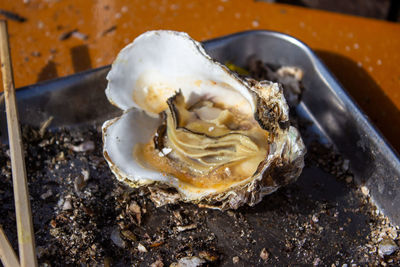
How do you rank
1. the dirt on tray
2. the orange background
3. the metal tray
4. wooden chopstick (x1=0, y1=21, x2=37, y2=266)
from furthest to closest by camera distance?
the orange background < the metal tray < the dirt on tray < wooden chopstick (x1=0, y1=21, x2=37, y2=266)

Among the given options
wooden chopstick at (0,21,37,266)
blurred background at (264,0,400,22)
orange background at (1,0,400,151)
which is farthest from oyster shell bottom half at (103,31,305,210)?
blurred background at (264,0,400,22)

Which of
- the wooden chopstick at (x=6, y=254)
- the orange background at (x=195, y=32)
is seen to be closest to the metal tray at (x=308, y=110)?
the orange background at (x=195, y=32)

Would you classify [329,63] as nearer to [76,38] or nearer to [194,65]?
[194,65]

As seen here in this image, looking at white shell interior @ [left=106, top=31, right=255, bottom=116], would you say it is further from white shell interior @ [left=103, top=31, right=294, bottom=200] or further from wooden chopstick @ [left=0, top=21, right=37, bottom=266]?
wooden chopstick @ [left=0, top=21, right=37, bottom=266]

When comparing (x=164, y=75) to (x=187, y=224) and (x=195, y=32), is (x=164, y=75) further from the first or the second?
(x=195, y=32)

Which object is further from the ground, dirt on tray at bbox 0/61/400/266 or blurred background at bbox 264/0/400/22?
blurred background at bbox 264/0/400/22

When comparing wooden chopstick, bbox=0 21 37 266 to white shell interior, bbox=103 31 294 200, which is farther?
white shell interior, bbox=103 31 294 200
